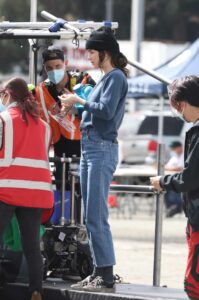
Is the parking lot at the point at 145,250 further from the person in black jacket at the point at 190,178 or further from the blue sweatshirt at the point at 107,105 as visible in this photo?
the person in black jacket at the point at 190,178

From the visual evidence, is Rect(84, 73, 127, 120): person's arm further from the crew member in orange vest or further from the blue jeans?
the crew member in orange vest

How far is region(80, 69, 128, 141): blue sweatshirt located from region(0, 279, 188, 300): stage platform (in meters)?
1.11

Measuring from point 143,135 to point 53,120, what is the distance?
19.3 meters

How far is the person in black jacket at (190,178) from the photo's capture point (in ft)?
21.3

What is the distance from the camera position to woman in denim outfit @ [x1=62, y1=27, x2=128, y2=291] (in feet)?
25.4

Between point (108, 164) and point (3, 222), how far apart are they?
84 cm

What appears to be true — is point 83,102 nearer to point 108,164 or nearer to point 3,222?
point 108,164

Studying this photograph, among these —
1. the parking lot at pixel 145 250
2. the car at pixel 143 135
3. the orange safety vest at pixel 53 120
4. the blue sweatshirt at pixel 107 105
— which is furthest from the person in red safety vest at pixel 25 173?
the car at pixel 143 135

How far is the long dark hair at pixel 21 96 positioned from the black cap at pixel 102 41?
0.55 meters

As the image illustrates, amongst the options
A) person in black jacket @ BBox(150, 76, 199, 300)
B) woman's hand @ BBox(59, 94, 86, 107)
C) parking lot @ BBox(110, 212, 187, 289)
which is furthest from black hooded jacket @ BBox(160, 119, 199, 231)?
parking lot @ BBox(110, 212, 187, 289)

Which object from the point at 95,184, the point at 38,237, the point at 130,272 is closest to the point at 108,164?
the point at 95,184

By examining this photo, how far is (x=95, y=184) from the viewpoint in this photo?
25.5 ft

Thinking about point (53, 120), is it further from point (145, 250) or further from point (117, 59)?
point (145, 250)

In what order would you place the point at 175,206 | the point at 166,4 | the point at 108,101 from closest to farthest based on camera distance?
the point at 108,101 → the point at 175,206 → the point at 166,4
